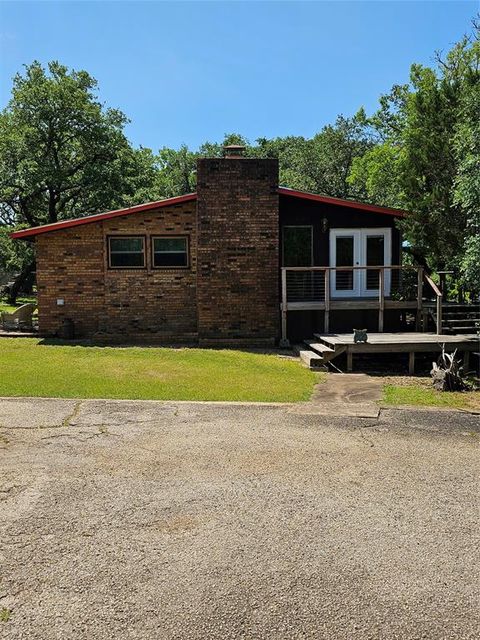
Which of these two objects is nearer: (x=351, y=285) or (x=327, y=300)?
(x=327, y=300)

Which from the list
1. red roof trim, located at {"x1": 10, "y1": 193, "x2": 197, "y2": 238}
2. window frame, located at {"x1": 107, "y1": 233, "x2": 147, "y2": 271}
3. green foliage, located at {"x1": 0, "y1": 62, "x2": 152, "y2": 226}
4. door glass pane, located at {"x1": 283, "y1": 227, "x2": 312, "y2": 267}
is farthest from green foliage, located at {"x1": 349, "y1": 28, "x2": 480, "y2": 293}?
green foliage, located at {"x1": 0, "y1": 62, "x2": 152, "y2": 226}

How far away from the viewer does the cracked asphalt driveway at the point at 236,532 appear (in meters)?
3.01

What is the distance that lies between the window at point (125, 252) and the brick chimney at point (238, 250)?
1.87 m

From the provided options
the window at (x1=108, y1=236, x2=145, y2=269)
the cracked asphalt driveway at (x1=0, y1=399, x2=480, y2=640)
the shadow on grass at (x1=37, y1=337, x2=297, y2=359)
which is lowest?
the cracked asphalt driveway at (x1=0, y1=399, x2=480, y2=640)

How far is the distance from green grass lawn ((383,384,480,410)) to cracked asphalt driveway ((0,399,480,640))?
66.3 inches

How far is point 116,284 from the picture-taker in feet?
48.9

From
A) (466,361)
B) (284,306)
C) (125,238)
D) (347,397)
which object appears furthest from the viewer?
(125,238)

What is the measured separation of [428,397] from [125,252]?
30.2 feet

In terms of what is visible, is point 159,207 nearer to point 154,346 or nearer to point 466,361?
point 154,346

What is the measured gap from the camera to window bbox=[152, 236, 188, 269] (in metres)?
14.9

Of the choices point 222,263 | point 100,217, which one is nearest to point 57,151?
point 100,217

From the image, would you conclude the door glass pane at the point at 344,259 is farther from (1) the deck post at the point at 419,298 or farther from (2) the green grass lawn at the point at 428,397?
(2) the green grass lawn at the point at 428,397

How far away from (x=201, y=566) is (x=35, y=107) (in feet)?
99.7

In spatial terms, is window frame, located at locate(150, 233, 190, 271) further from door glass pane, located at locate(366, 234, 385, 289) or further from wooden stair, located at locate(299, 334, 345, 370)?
door glass pane, located at locate(366, 234, 385, 289)
